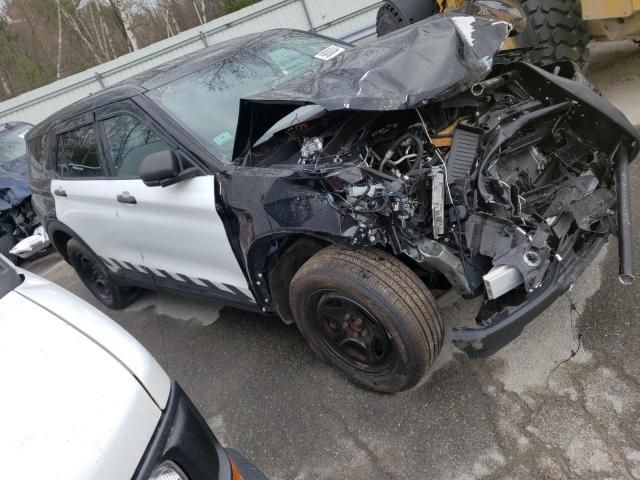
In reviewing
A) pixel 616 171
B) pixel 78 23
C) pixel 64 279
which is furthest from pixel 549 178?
pixel 78 23

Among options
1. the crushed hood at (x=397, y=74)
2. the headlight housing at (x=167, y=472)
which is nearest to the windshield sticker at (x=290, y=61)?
the crushed hood at (x=397, y=74)

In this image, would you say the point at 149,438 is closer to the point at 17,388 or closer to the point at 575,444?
the point at 17,388

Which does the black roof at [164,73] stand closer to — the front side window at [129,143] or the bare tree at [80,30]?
the front side window at [129,143]

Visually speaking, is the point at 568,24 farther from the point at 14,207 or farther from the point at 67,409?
the point at 14,207

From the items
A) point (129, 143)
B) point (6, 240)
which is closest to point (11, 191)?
point (6, 240)

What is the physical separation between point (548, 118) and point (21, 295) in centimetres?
264

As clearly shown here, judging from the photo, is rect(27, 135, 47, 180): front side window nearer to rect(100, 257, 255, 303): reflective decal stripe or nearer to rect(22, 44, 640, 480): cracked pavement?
rect(100, 257, 255, 303): reflective decal stripe

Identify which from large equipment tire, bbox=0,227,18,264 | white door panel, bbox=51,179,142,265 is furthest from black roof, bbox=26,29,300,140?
large equipment tire, bbox=0,227,18,264

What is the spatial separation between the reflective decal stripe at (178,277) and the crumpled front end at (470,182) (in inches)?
8.3

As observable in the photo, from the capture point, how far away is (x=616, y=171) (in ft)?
8.54

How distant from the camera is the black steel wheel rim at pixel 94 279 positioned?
4613 mm

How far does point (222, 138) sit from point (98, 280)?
253 cm

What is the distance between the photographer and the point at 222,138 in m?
2.91

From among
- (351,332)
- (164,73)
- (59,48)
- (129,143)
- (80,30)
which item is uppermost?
(80,30)
